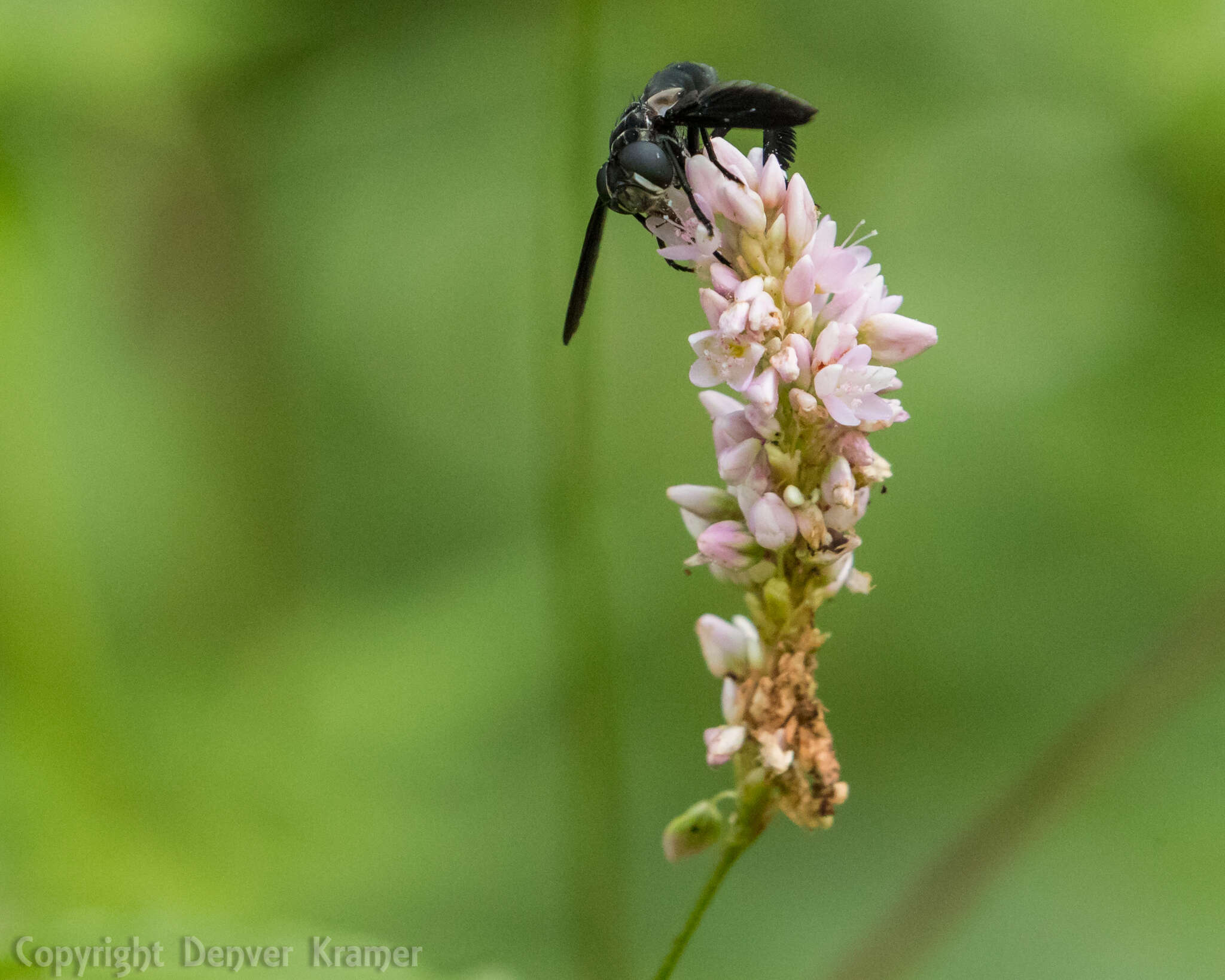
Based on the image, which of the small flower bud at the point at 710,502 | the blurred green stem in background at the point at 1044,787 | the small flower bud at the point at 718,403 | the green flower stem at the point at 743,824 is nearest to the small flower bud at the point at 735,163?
the small flower bud at the point at 718,403

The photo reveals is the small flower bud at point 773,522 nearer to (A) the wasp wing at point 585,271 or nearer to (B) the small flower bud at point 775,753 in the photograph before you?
(B) the small flower bud at point 775,753

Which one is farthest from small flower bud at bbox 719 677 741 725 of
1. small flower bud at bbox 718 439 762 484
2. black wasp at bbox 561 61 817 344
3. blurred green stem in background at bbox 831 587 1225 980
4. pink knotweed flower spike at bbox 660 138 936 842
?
blurred green stem in background at bbox 831 587 1225 980

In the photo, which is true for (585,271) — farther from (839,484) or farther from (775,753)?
(775,753)

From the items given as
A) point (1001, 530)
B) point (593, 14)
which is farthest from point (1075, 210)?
point (593, 14)

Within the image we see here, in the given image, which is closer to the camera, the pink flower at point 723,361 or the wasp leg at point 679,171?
the pink flower at point 723,361

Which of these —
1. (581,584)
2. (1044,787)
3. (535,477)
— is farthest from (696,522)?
(535,477)

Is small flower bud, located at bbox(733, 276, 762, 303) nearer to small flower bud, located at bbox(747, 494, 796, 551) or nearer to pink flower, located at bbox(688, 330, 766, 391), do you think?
pink flower, located at bbox(688, 330, 766, 391)

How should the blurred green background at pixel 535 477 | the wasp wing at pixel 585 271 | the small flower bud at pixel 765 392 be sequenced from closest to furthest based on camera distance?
1. the small flower bud at pixel 765 392
2. the wasp wing at pixel 585 271
3. the blurred green background at pixel 535 477
